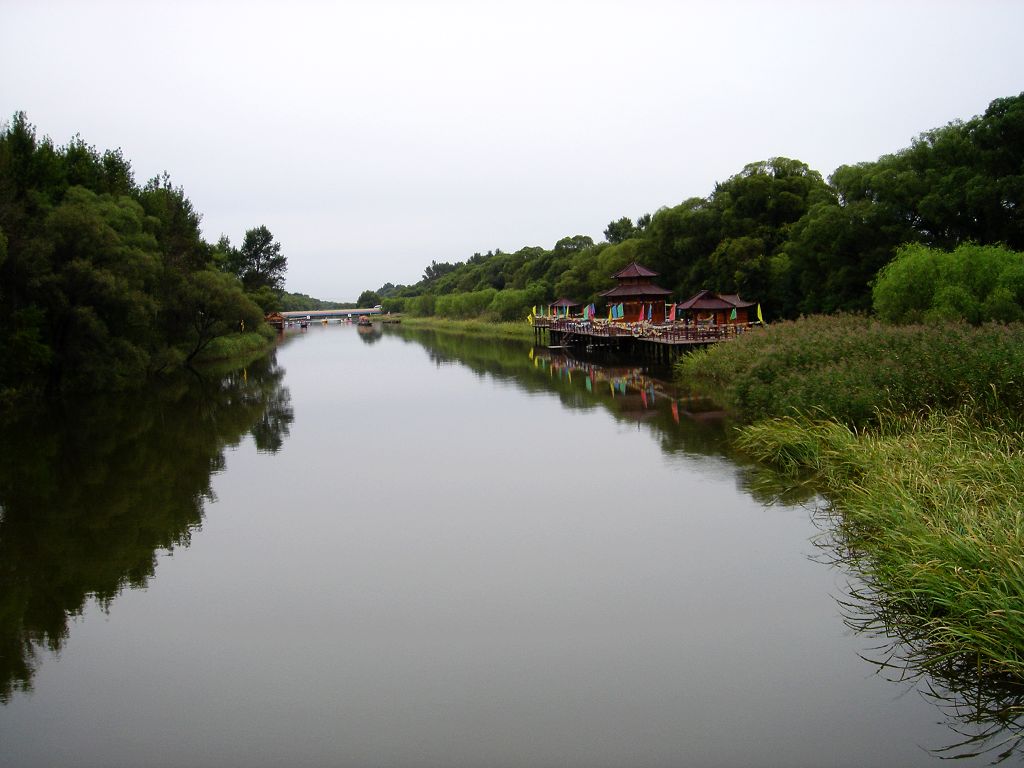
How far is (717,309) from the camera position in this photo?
38312 mm

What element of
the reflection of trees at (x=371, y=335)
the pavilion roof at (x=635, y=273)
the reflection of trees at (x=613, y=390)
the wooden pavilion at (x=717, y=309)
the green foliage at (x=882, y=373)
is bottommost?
the reflection of trees at (x=613, y=390)

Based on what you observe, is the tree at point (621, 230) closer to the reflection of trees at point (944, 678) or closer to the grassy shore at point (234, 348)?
the grassy shore at point (234, 348)

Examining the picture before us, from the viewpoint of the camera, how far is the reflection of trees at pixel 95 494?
923 cm

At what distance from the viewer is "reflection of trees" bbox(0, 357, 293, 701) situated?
9227mm

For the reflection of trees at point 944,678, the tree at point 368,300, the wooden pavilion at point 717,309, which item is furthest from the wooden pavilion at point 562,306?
the tree at point 368,300

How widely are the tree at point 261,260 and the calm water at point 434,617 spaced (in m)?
66.7

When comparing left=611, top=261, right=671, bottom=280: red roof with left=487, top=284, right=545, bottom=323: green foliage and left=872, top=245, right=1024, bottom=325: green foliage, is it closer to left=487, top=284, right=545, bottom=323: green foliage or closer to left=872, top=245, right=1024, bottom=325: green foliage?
left=872, top=245, right=1024, bottom=325: green foliage

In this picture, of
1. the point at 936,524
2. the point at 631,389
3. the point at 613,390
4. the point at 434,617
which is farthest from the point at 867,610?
the point at 613,390

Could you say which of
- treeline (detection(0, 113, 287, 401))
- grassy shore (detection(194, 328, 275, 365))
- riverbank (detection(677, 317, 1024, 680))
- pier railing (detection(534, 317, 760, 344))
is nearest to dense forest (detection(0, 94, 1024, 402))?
treeline (detection(0, 113, 287, 401))

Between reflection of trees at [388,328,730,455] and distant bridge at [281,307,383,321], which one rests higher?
distant bridge at [281,307,383,321]

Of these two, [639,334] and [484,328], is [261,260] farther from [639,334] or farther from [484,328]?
[639,334]

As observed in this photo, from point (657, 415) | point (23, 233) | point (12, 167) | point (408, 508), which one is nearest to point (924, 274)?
point (657, 415)

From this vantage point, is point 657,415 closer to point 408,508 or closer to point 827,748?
point 408,508

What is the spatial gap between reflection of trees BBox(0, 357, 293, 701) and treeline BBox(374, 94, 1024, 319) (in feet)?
72.1
